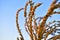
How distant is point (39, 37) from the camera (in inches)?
89.6

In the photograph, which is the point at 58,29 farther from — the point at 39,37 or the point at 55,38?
the point at 39,37

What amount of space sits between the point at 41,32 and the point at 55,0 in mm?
489

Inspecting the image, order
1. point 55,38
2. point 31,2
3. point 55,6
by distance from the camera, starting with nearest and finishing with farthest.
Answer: point 55,6
point 55,38
point 31,2

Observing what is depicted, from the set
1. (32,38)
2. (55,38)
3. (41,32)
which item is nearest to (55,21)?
(55,38)

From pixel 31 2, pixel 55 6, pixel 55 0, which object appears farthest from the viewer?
pixel 31 2

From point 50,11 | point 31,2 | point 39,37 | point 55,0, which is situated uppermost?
point 31,2

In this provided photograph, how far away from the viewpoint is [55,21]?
375 centimetres

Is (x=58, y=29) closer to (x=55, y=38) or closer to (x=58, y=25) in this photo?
(x=58, y=25)

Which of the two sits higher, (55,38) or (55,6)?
(55,6)

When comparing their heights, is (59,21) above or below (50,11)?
above

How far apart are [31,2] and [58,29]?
3.77 ft

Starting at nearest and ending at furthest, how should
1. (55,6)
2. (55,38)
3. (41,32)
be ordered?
(55,6)
(41,32)
(55,38)

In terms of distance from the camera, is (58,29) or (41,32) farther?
(58,29)

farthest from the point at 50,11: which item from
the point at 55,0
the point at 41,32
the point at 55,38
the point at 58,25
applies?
the point at 58,25
